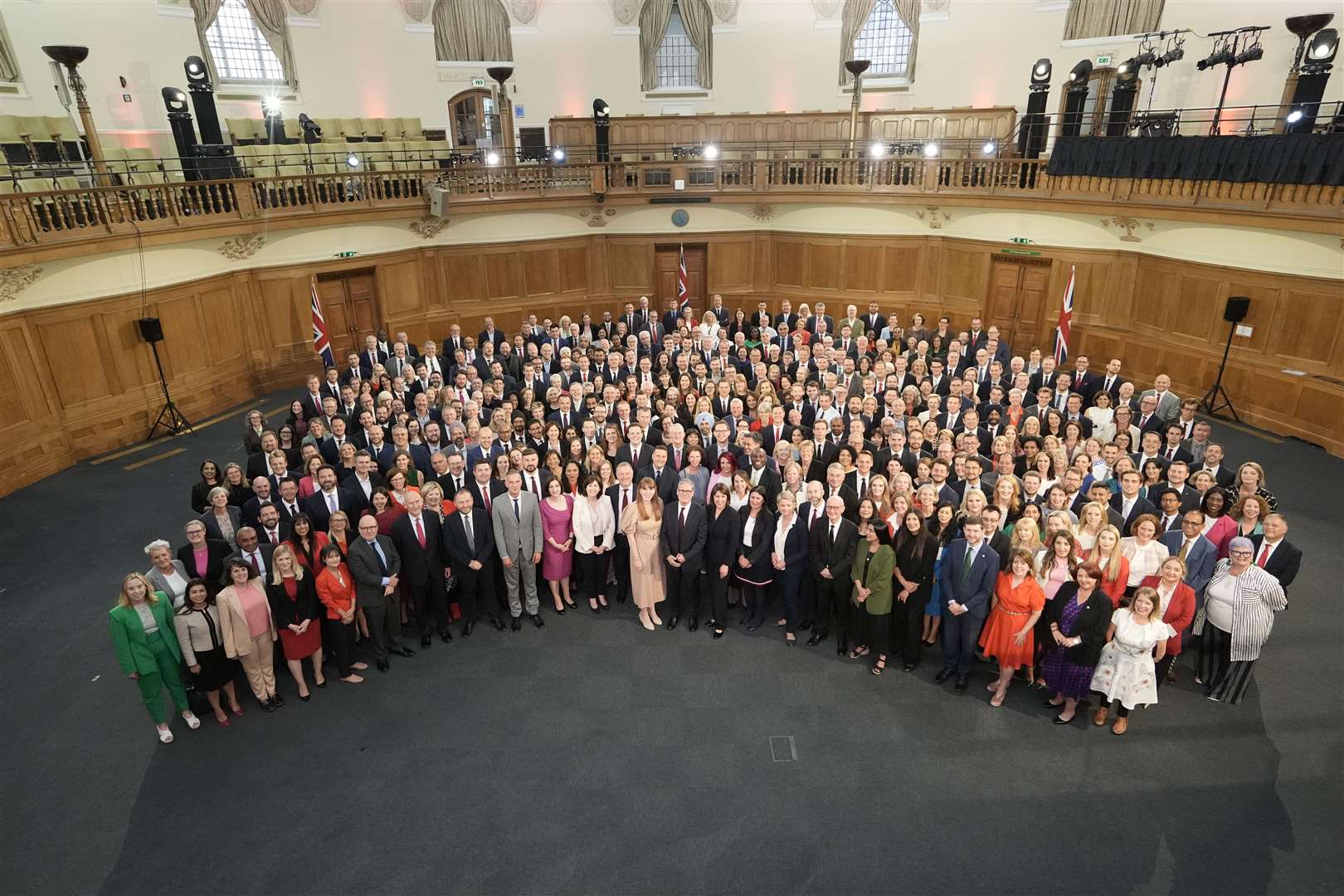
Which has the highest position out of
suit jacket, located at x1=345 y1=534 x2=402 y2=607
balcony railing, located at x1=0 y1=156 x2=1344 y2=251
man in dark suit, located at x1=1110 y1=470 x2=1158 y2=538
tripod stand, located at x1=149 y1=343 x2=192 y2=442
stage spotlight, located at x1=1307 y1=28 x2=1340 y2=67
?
stage spotlight, located at x1=1307 y1=28 x2=1340 y2=67

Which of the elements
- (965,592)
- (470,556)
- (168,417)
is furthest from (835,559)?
(168,417)

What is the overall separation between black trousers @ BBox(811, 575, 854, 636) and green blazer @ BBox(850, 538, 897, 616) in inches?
9.2

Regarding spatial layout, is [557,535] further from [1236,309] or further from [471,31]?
[471,31]

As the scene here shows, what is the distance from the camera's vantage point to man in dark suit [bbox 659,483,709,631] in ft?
23.9

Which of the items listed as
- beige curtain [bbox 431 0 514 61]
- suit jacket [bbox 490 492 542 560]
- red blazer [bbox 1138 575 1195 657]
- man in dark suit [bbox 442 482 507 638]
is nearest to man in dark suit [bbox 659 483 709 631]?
suit jacket [bbox 490 492 542 560]

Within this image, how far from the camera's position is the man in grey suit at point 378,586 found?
6.64m

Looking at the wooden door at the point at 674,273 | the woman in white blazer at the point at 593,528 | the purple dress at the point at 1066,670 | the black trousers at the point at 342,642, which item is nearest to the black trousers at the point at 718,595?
the woman in white blazer at the point at 593,528

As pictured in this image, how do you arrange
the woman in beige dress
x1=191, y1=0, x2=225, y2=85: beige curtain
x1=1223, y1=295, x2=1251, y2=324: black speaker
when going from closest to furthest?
1. the woman in beige dress
2. x1=1223, y1=295, x2=1251, y2=324: black speaker
3. x1=191, y1=0, x2=225, y2=85: beige curtain

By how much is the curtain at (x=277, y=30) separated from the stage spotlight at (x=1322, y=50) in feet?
71.0

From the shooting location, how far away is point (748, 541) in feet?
23.9

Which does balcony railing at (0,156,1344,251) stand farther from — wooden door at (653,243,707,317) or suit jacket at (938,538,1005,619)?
suit jacket at (938,538,1005,619)

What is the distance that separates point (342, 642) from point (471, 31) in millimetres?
19262

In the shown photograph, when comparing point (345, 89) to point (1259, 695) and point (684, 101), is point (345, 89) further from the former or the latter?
point (1259, 695)

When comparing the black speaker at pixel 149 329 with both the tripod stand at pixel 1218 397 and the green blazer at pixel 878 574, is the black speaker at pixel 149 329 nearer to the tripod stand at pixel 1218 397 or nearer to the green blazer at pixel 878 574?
the green blazer at pixel 878 574
